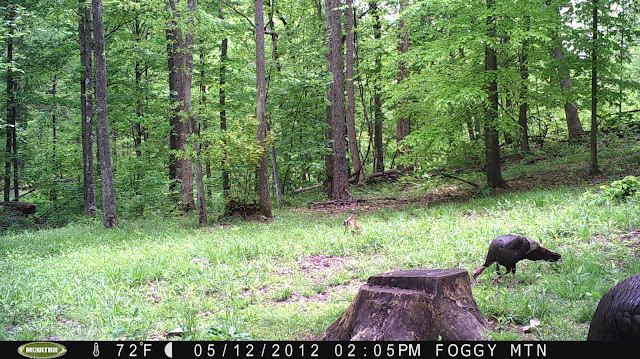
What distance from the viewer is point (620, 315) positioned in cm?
230

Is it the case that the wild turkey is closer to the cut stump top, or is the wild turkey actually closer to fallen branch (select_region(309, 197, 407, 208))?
the cut stump top

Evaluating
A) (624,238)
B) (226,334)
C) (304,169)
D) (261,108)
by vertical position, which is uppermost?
(261,108)

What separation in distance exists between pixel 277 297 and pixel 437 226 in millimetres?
3947

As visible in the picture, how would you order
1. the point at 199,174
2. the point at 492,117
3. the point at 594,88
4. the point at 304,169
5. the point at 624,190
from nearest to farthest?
the point at 624,190
the point at 594,88
the point at 199,174
the point at 492,117
the point at 304,169

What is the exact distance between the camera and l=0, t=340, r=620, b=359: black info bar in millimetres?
2984

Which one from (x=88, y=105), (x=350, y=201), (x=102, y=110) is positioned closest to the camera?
(x=102, y=110)

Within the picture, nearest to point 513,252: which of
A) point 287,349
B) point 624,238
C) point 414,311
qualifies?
point 414,311

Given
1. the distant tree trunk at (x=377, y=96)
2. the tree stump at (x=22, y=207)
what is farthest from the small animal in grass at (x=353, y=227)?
the tree stump at (x=22, y=207)

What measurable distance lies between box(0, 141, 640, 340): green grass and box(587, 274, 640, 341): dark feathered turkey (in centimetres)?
92

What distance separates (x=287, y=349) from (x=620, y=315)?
221cm

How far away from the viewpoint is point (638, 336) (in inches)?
85.8

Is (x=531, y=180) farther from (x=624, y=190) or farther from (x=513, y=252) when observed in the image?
(x=513, y=252)

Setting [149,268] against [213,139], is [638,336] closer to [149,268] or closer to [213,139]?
[149,268]

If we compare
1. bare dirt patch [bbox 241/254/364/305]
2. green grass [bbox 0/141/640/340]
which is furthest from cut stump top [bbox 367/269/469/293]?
bare dirt patch [bbox 241/254/364/305]
